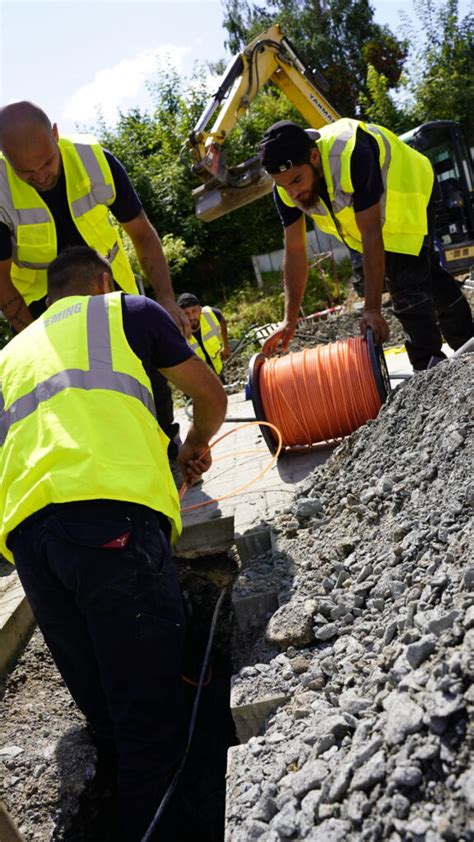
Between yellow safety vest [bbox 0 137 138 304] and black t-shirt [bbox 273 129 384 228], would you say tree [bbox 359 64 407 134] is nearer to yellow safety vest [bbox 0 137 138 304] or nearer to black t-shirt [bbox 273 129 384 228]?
black t-shirt [bbox 273 129 384 228]

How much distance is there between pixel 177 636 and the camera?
2537mm

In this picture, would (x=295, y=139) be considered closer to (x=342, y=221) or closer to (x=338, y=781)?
(x=342, y=221)

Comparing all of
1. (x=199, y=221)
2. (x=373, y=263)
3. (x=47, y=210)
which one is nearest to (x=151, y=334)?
(x=47, y=210)

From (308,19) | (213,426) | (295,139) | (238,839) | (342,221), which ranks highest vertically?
(308,19)

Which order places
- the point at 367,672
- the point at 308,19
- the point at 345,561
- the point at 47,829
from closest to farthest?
the point at 367,672
the point at 47,829
the point at 345,561
the point at 308,19

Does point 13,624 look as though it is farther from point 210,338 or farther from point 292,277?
point 210,338

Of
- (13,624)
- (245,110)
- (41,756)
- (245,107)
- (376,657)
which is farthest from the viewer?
(245,110)

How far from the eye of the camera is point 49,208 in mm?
3764

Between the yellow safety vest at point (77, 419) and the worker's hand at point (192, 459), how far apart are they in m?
0.59

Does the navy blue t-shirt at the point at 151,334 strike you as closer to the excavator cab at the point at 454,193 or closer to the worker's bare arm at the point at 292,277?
the worker's bare arm at the point at 292,277

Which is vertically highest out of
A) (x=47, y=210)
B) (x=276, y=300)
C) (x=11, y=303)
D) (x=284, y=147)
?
(x=47, y=210)

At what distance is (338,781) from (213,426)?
1.64 m

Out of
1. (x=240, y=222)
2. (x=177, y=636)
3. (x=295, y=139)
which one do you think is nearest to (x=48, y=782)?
(x=177, y=636)

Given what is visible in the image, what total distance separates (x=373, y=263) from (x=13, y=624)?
3.05m
